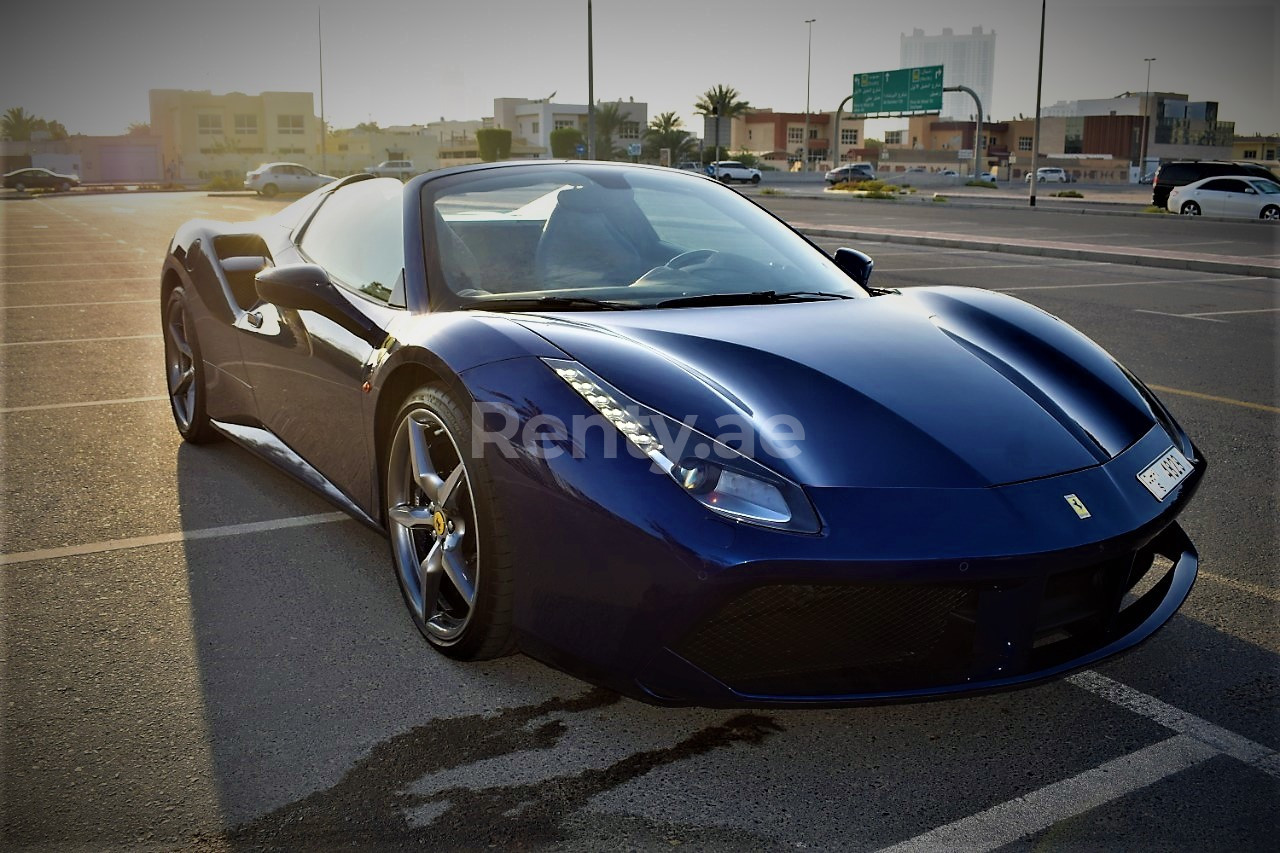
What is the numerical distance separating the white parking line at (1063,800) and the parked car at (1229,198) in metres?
28.5

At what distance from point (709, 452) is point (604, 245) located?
5.15 ft

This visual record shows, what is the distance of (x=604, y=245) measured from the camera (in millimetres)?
3791

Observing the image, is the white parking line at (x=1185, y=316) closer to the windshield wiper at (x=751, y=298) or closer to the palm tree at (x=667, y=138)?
the windshield wiper at (x=751, y=298)

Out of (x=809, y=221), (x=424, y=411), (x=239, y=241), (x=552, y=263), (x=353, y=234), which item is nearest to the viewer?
(x=424, y=411)

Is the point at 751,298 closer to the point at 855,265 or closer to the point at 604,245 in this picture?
the point at 604,245

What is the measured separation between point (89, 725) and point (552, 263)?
1.86m

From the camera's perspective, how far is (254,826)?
2.24m

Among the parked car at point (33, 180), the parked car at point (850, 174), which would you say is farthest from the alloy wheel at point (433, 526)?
the parked car at point (33, 180)

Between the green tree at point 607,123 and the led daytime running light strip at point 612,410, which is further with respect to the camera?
the green tree at point 607,123

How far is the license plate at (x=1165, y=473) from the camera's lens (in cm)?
266

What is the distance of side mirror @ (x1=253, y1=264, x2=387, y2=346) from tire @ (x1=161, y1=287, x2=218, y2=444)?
62.6 inches

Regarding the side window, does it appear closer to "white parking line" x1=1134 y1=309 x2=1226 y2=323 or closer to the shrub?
"white parking line" x1=1134 y1=309 x2=1226 y2=323

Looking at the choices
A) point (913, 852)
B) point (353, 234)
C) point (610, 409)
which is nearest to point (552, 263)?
point (353, 234)

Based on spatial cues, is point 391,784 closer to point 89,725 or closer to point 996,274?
point 89,725
